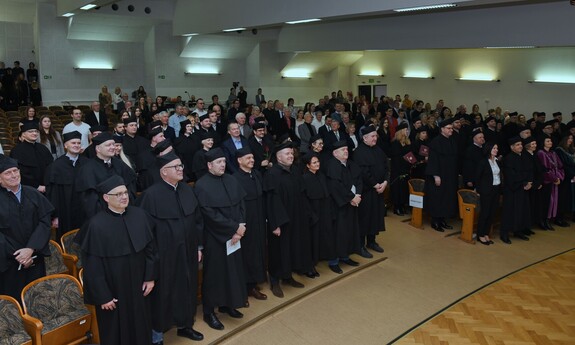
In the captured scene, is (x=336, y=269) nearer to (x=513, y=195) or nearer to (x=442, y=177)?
(x=442, y=177)

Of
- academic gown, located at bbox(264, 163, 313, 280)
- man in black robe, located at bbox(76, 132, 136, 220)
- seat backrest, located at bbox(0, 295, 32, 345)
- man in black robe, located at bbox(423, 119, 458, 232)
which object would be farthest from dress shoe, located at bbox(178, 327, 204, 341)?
man in black robe, located at bbox(423, 119, 458, 232)

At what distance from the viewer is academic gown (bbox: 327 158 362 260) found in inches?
283

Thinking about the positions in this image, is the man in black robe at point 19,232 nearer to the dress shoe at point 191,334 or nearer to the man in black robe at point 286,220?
the dress shoe at point 191,334

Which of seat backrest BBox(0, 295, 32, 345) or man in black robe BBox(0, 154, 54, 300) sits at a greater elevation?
man in black robe BBox(0, 154, 54, 300)

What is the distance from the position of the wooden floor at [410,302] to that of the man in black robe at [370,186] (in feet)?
1.54

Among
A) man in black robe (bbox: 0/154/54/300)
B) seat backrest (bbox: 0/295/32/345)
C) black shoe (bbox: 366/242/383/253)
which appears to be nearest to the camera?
seat backrest (bbox: 0/295/32/345)

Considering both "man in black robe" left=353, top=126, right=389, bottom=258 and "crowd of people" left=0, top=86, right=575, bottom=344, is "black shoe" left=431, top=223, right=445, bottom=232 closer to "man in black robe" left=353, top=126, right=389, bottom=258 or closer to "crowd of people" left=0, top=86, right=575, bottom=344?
"crowd of people" left=0, top=86, right=575, bottom=344

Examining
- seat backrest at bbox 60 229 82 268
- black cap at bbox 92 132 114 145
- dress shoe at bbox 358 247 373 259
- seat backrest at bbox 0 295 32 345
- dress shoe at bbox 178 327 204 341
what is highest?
black cap at bbox 92 132 114 145

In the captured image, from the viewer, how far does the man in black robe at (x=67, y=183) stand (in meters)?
6.66

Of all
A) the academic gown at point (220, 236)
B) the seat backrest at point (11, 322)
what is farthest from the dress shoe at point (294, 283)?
the seat backrest at point (11, 322)

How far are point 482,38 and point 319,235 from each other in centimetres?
909

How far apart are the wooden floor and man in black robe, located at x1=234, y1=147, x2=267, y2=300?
47cm

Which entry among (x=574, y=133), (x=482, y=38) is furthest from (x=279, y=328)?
(x=482, y=38)

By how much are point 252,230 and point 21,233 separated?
2530mm
